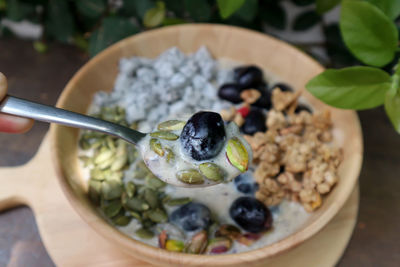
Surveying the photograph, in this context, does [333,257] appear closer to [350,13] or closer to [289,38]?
[350,13]

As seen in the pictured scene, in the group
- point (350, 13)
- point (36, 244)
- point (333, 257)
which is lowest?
point (36, 244)

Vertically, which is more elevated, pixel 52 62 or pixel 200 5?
pixel 200 5

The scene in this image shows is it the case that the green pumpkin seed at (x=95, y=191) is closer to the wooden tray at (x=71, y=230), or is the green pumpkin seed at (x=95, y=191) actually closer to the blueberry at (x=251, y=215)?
the wooden tray at (x=71, y=230)

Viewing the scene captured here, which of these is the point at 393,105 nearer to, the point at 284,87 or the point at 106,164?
the point at 284,87

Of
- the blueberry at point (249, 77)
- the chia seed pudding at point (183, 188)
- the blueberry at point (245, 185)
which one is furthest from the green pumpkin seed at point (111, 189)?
the blueberry at point (249, 77)

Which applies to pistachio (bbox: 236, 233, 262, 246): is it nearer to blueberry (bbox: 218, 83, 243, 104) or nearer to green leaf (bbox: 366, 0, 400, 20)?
blueberry (bbox: 218, 83, 243, 104)

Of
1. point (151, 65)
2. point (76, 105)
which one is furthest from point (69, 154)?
point (151, 65)
